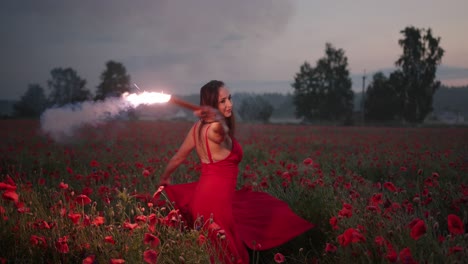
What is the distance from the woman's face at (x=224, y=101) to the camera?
3.58 metres

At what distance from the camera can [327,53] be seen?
5347cm

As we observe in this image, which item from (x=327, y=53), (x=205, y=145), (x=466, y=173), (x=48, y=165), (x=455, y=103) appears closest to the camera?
(x=205, y=145)

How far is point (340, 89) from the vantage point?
52000 mm

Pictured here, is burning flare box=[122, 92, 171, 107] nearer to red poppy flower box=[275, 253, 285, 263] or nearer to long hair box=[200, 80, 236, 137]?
long hair box=[200, 80, 236, 137]

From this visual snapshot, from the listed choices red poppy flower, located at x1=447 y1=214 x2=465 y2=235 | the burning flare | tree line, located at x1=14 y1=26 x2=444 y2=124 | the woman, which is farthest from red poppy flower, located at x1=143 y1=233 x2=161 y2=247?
tree line, located at x1=14 y1=26 x2=444 y2=124

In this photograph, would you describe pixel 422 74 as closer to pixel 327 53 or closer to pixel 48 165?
pixel 327 53

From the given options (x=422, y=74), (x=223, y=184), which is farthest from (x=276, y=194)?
(x=422, y=74)

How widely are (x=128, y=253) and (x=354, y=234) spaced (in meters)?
1.69

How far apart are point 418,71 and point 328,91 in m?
12.7

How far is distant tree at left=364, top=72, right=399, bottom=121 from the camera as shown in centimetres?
4659

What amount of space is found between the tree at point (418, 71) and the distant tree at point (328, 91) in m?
8.98

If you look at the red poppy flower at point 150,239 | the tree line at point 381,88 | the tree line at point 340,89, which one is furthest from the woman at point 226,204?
the tree line at point 381,88

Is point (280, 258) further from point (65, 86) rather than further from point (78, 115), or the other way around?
point (65, 86)

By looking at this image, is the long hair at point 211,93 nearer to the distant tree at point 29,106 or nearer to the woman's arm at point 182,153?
the woman's arm at point 182,153
